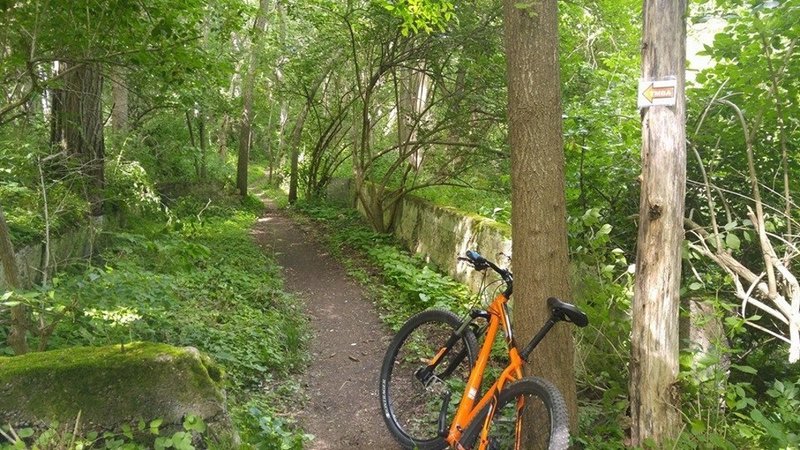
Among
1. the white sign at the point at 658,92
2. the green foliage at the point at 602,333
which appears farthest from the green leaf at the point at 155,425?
the white sign at the point at 658,92

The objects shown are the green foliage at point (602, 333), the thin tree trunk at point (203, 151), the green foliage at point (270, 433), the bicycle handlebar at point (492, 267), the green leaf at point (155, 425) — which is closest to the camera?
the green leaf at point (155, 425)

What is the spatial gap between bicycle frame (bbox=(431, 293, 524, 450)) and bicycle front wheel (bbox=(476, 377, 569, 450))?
0.23ft

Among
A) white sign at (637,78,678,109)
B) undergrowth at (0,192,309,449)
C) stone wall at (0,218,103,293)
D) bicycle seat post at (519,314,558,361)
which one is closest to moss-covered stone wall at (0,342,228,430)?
undergrowth at (0,192,309,449)

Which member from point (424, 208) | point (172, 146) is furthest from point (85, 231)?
point (172, 146)

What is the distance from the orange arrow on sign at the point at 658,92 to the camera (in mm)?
3404

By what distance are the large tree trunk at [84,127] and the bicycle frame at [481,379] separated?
20.1ft

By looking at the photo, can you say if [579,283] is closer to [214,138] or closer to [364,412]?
[364,412]

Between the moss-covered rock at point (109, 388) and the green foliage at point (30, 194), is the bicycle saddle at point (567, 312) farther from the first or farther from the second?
the green foliage at point (30, 194)

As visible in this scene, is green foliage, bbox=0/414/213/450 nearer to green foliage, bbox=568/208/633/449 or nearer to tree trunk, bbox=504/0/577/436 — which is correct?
tree trunk, bbox=504/0/577/436

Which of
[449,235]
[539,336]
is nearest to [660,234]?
[539,336]

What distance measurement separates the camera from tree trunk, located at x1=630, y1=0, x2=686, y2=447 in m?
3.44

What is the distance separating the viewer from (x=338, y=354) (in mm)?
6242

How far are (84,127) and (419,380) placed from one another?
20.7 feet

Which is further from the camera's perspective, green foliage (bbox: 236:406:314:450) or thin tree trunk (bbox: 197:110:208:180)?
thin tree trunk (bbox: 197:110:208:180)
